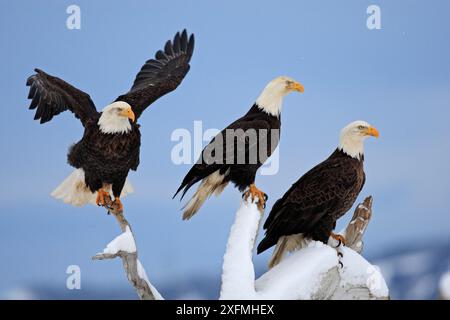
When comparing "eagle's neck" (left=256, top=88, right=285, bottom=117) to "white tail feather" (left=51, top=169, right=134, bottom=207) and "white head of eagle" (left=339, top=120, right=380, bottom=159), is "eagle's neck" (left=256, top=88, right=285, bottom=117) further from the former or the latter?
"white tail feather" (left=51, top=169, right=134, bottom=207)

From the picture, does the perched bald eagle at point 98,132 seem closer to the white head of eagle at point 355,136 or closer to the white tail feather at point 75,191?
the white tail feather at point 75,191

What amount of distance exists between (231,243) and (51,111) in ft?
7.69

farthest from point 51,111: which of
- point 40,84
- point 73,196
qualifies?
point 73,196

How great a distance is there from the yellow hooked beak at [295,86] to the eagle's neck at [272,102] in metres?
0.08

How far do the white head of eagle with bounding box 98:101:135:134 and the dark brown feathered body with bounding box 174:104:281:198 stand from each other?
2.19 ft

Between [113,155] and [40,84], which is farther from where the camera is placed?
[40,84]

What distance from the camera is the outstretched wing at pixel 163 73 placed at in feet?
24.8

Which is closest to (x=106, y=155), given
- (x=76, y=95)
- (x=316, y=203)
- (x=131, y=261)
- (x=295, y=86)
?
(x=76, y=95)

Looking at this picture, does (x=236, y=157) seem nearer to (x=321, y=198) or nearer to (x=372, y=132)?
(x=321, y=198)

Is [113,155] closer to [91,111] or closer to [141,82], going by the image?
[91,111]

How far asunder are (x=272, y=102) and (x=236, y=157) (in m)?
0.61

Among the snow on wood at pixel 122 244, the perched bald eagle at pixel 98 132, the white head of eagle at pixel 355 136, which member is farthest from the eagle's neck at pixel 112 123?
the white head of eagle at pixel 355 136
